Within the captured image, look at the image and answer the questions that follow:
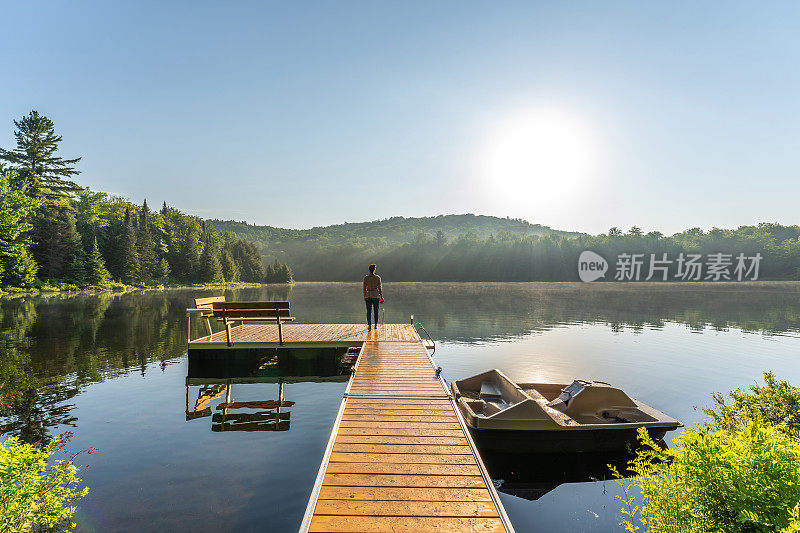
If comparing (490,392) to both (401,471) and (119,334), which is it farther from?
(119,334)

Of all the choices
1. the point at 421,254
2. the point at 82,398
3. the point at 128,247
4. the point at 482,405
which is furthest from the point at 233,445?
the point at 421,254

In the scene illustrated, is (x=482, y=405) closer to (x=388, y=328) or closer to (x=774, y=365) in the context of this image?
(x=388, y=328)

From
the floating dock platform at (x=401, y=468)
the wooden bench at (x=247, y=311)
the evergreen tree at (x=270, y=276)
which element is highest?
the wooden bench at (x=247, y=311)

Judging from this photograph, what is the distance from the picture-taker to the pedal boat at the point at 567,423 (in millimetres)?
8219

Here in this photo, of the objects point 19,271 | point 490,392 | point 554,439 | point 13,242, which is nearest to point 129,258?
point 13,242

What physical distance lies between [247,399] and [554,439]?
858cm

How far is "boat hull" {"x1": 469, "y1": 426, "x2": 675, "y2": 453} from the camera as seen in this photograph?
827cm

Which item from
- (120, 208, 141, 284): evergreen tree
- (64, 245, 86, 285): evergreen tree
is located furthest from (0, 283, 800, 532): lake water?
(120, 208, 141, 284): evergreen tree

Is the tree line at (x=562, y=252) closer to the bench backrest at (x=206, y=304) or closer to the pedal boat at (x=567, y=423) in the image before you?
the pedal boat at (x=567, y=423)

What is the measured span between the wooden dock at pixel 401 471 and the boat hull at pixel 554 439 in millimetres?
1254

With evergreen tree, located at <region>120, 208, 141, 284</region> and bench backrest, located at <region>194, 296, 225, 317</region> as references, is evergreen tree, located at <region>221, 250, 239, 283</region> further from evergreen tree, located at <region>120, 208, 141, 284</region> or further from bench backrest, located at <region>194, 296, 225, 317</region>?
bench backrest, located at <region>194, 296, 225, 317</region>

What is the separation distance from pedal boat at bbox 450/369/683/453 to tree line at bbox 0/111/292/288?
69.0 m

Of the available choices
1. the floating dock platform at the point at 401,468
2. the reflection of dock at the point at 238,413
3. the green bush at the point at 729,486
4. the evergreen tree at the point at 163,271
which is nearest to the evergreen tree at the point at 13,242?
the evergreen tree at the point at 163,271

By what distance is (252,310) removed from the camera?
13828 millimetres
